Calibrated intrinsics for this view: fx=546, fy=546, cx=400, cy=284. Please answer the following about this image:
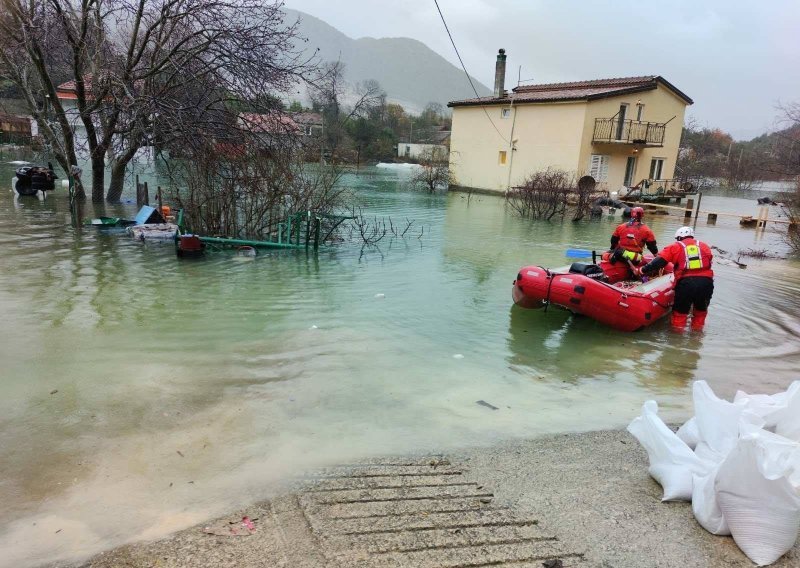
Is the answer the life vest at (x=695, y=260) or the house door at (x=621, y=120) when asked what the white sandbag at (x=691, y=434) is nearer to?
the life vest at (x=695, y=260)

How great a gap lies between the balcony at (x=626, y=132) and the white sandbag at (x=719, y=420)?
29.5 metres

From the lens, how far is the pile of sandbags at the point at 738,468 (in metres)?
2.87

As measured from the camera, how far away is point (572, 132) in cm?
3058

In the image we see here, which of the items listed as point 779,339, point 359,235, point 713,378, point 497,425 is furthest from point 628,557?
point 359,235

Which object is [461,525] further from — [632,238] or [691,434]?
[632,238]

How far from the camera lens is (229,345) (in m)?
6.76

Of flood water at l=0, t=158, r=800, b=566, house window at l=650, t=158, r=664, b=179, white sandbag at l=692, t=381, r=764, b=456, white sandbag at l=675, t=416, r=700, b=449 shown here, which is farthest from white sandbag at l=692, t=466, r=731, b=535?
house window at l=650, t=158, r=664, b=179

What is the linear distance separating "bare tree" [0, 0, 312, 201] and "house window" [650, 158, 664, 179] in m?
28.8

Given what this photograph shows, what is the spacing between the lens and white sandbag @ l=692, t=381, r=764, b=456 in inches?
135

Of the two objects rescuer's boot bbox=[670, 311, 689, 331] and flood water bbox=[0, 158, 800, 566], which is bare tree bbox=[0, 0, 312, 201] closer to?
flood water bbox=[0, 158, 800, 566]

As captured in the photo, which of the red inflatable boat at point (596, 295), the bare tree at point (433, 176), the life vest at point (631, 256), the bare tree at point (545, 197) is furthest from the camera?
the bare tree at point (433, 176)

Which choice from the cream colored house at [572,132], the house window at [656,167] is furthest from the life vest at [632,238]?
the house window at [656,167]

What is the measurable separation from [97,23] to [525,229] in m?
14.5

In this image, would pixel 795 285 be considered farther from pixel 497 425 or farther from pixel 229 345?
pixel 229 345
